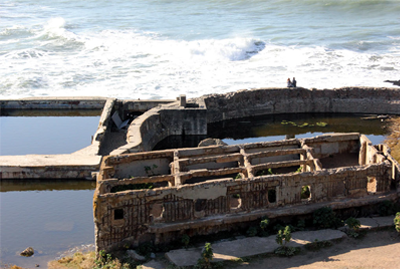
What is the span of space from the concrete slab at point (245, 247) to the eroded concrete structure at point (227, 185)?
25.2 inches

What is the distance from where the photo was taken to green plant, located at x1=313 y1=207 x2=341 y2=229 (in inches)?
639

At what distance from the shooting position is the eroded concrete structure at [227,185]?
50.1ft

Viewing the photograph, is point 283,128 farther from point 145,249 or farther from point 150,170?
point 145,249

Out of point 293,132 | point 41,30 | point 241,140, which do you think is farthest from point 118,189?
point 41,30

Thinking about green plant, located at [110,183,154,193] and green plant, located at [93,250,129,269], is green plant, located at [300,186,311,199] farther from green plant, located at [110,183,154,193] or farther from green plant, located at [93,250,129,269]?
green plant, located at [93,250,129,269]

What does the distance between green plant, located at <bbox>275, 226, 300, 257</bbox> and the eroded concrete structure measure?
44.4 inches

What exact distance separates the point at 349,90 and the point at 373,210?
14.0m

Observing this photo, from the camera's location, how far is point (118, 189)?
53.6 feet

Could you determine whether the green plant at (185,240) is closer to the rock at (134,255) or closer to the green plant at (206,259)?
the green plant at (206,259)

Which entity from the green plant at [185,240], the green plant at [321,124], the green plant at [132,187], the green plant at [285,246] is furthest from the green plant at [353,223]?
the green plant at [321,124]

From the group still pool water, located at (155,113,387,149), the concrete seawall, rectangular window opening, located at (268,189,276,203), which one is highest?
the concrete seawall

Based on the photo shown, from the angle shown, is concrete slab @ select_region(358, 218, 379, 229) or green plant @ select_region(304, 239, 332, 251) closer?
green plant @ select_region(304, 239, 332, 251)

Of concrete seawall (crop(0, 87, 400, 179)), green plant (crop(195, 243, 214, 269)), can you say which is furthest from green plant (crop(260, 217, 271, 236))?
concrete seawall (crop(0, 87, 400, 179))

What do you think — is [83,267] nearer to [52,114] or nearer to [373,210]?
[373,210]
